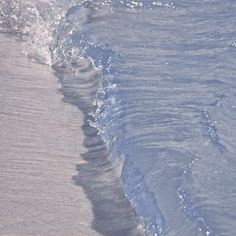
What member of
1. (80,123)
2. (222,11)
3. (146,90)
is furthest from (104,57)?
(222,11)

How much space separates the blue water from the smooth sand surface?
1.15 ft

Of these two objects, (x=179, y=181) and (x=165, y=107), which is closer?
(x=179, y=181)

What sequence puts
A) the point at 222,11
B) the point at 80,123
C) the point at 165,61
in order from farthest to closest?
the point at 222,11, the point at 165,61, the point at 80,123

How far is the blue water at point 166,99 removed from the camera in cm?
625

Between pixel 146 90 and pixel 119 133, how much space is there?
1.34 metres

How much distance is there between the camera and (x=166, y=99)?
28.0 ft

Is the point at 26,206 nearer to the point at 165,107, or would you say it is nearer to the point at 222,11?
the point at 165,107

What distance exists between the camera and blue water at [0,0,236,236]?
6246 millimetres

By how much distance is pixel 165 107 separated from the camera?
8289 mm

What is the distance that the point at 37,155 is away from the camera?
7023 mm

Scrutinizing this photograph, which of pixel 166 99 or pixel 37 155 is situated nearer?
pixel 37 155

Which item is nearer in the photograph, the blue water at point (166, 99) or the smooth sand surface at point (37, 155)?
the smooth sand surface at point (37, 155)

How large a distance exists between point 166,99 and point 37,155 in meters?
1.93

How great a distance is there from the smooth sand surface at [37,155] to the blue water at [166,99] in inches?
13.8
